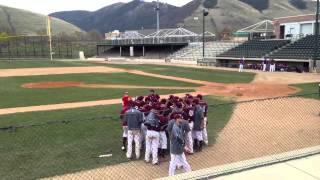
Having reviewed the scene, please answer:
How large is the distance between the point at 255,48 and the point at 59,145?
37.0 metres

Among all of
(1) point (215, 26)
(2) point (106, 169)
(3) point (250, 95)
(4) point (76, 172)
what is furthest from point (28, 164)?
(1) point (215, 26)

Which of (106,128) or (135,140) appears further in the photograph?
(106,128)

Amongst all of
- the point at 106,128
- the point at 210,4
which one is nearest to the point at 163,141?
the point at 106,128

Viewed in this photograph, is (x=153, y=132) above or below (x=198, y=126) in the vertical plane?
above

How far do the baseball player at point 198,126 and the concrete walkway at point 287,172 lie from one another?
136 inches

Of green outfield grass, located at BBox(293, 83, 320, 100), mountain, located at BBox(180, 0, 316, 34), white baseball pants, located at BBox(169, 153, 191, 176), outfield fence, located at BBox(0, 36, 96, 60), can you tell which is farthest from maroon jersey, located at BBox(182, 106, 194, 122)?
mountain, located at BBox(180, 0, 316, 34)

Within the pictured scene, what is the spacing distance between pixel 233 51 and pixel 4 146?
38.4m

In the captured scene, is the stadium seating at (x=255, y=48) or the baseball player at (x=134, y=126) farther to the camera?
the stadium seating at (x=255, y=48)

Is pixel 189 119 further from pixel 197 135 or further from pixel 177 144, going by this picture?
pixel 177 144

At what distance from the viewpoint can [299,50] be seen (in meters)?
38.7

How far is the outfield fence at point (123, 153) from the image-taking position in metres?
9.34

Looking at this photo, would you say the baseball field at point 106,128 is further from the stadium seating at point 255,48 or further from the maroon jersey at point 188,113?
the stadium seating at point 255,48

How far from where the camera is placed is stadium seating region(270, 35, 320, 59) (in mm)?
37094

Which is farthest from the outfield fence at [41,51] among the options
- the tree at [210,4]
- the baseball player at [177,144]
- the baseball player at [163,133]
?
the tree at [210,4]
